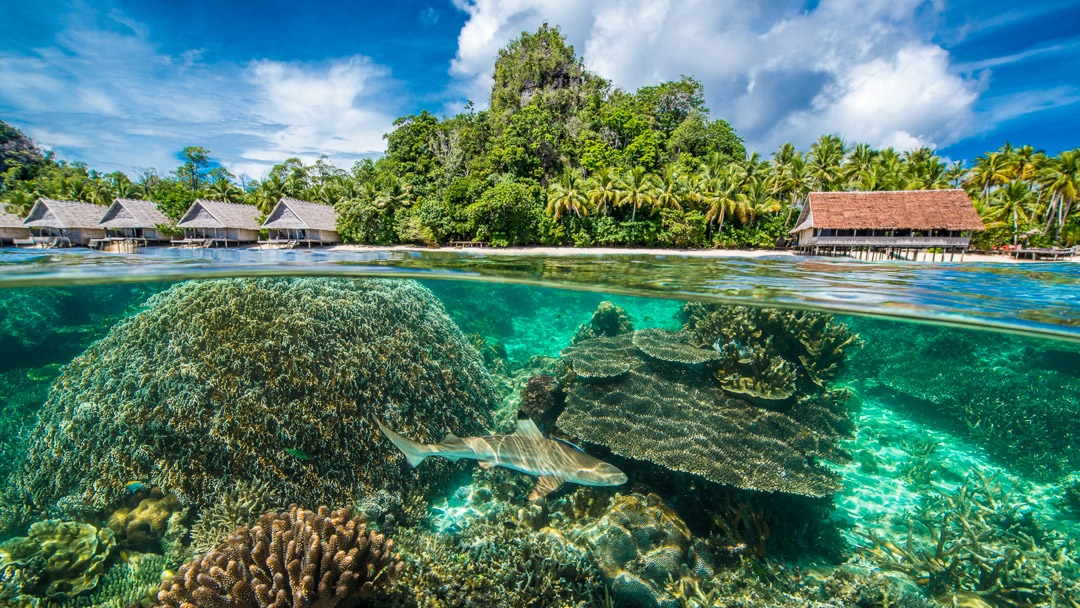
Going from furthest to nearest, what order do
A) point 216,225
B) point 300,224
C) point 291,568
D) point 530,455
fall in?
point 216,225
point 300,224
point 530,455
point 291,568

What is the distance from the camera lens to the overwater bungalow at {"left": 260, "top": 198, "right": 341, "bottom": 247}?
33750 mm

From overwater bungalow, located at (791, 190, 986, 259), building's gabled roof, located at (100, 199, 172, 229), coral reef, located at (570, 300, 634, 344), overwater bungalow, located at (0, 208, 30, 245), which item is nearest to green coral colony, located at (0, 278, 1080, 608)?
coral reef, located at (570, 300, 634, 344)

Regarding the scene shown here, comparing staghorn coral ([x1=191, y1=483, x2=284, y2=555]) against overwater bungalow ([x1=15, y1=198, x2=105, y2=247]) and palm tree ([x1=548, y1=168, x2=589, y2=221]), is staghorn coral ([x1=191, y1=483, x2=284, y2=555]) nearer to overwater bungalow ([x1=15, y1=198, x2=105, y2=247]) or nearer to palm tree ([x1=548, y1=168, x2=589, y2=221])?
palm tree ([x1=548, y1=168, x2=589, y2=221])

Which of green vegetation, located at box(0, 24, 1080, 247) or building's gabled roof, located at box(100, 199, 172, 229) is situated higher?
green vegetation, located at box(0, 24, 1080, 247)

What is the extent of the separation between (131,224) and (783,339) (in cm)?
4575

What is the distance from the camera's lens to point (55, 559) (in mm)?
5488

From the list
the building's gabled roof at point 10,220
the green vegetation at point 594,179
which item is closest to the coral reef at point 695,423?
the green vegetation at point 594,179

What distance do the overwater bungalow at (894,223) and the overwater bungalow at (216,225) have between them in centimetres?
4398

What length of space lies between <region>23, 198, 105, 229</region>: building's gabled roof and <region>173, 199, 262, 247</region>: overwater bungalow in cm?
613

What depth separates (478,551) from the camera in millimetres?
5352

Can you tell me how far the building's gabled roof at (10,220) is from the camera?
34750mm

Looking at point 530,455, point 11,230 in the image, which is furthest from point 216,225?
point 530,455

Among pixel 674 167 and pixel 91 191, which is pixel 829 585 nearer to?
pixel 674 167

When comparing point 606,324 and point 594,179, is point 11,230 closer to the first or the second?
point 594,179
